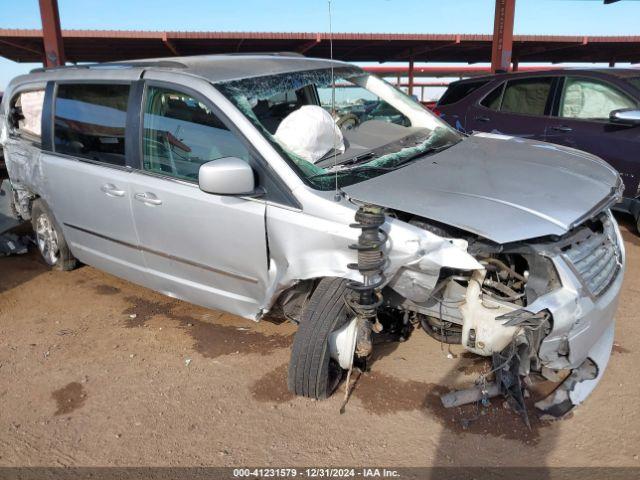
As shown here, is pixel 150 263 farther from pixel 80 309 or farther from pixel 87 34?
pixel 87 34

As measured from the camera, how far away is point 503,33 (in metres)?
10.4

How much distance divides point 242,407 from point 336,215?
119cm

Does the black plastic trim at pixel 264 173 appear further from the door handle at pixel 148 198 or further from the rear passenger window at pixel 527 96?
the rear passenger window at pixel 527 96

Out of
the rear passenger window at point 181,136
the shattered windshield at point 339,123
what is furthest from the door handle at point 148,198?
the shattered windshield at point 339,123

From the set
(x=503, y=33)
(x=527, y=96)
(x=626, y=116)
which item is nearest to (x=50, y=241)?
(x=527, y=96)

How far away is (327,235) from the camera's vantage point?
2566 millimetres

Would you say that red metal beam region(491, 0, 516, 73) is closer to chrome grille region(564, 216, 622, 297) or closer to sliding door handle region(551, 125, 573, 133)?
sliding door handle region(551, 125, 573, 133)

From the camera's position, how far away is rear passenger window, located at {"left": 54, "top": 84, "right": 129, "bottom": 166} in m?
3.52

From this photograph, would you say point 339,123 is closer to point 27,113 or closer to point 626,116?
point 626,116

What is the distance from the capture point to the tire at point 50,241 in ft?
15.1

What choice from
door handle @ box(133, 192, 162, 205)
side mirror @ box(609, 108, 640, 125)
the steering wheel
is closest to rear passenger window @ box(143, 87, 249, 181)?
door handle @ box(133, 192, 162, 205)

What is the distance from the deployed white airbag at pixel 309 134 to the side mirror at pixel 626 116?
318 cm

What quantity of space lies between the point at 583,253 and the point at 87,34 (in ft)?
46.4

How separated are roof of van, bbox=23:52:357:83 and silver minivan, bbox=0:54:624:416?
0.02m
